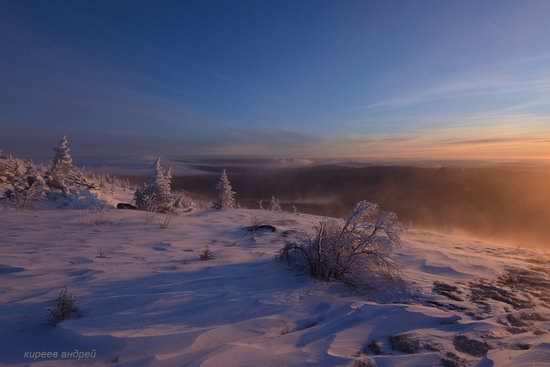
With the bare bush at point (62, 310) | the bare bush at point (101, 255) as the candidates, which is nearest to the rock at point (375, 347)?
the bare bush at point (62, 310)

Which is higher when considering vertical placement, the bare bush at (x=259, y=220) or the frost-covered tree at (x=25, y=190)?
the frost-covered tree at (x=25, y=190)

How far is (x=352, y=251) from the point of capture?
4.52 meters

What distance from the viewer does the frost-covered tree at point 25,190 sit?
398 inches

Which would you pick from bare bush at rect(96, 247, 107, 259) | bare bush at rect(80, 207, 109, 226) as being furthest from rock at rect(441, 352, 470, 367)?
bare bush at rect(80, 207, 109, 226)

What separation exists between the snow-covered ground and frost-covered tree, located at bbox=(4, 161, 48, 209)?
17.2 feet

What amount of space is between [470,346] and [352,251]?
6.20 feet

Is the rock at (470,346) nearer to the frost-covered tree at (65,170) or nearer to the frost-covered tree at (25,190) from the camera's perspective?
the frost-covered tree at (25,190)

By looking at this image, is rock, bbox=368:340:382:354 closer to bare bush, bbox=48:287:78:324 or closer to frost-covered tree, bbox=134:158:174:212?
bare bush, bbox=48:287:78:324

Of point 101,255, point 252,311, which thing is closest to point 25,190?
point 101,255

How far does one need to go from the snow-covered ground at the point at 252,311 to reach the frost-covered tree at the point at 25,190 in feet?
17.2

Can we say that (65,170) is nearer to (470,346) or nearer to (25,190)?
(25,190)

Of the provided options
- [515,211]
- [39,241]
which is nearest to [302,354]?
Result: [39,241]

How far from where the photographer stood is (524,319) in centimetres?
334

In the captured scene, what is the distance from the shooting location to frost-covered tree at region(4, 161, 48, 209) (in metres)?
10.1
